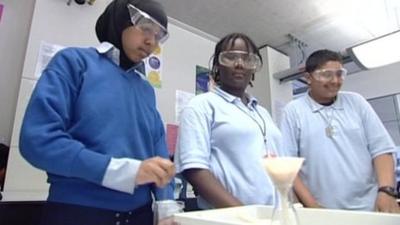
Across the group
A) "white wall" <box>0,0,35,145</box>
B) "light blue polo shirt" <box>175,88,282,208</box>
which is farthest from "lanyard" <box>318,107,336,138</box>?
"white wall" <box>0,0,35,145</box>

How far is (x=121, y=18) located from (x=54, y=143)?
47 cm

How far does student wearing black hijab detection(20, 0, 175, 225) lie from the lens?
64cm

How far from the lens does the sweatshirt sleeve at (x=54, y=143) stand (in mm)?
626

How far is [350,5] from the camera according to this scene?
252cm

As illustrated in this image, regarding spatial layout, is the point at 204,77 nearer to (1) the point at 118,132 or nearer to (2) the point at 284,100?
(2) the point at 284,100

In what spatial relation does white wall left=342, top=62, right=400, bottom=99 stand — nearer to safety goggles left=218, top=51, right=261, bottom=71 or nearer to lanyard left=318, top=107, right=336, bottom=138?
lanyard left=318, top=107, right=336, bottom=138

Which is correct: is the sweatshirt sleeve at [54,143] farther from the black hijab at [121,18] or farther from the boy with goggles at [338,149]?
the boy with goggles at [338,149]

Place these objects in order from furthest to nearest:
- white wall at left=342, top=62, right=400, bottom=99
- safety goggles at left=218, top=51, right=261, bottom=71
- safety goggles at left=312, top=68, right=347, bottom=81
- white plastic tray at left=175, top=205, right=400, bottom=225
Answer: white wall at left=342, top=62, right=400, bottom=99 < safety goggles at left=312, top=68, right=347, bottom=81 < safety goggles at left=218, top=51, right=261, bottom=71 < white plastic tray at left=175, top=205, right=400, bottom=225

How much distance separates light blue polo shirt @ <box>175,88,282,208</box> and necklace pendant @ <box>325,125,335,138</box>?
40 cm

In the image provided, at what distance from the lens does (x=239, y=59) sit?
1.15m

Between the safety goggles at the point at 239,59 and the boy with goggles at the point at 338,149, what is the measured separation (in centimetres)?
39

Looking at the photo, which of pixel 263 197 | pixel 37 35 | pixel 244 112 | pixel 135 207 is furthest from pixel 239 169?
pixel 37 35

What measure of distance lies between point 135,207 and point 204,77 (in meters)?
1.71

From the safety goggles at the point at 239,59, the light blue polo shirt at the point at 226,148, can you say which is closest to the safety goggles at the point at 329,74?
the safety goggles at the point at 239,59
